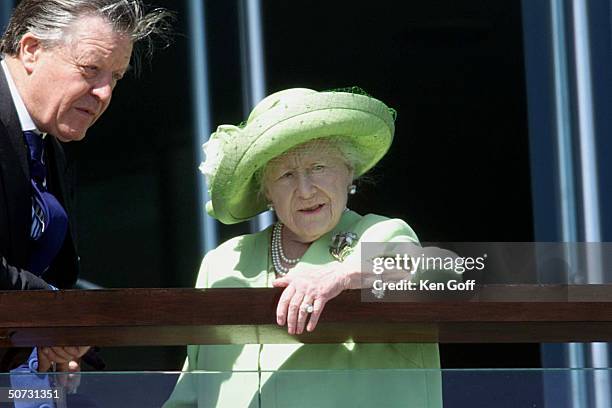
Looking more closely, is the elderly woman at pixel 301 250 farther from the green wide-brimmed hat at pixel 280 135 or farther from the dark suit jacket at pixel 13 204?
the dark suit jacket at pixel 13 204

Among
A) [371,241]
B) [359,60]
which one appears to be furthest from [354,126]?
[359,60]

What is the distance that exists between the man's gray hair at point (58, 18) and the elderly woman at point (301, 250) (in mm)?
311

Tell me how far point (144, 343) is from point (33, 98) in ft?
1.86

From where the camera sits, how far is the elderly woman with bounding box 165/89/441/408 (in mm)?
2791

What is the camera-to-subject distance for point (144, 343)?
2975mm

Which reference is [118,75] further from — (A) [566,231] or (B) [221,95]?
(A) [566,231]

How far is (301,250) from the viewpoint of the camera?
3.13 m

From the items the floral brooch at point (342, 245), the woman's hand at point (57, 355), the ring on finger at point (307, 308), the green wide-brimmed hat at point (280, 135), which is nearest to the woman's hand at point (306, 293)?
the ring on finger at point (307, 308)

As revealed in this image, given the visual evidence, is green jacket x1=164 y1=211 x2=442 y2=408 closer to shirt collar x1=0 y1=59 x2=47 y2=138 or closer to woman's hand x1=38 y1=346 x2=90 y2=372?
woman's hand x1=38 y1=346 x2=90 y2=372

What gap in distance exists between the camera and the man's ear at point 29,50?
10.3 ft

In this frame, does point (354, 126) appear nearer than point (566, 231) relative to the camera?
Yes

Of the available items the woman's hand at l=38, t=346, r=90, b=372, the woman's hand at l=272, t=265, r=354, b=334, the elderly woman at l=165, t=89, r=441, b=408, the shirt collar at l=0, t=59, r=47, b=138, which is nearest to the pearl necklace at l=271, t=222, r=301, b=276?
the elderly woman at l=165, t=89, r=441, b=408

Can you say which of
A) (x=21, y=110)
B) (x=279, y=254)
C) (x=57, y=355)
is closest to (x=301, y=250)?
(x=279, y=254)

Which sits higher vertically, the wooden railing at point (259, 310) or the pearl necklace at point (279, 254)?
the pearl necklace at point (279, 254)
